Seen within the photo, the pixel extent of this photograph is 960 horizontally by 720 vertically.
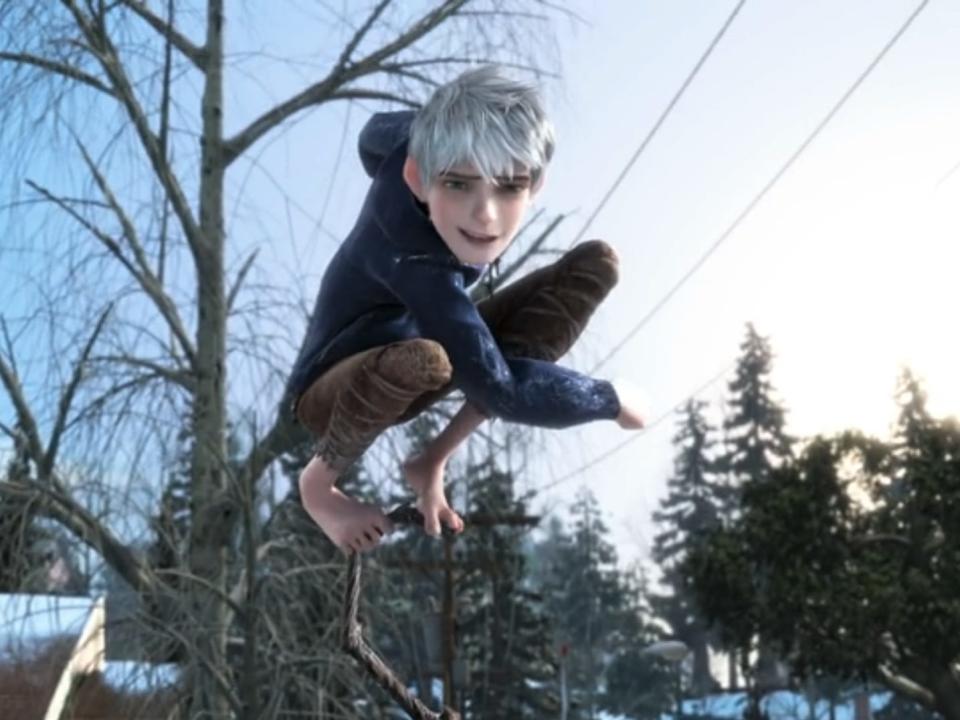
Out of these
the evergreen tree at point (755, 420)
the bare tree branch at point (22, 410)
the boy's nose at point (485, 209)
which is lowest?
the boy's nose at point (485, 209)

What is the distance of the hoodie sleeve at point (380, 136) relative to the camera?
106 centimetres

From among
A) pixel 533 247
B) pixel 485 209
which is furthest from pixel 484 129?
pixel 533 247

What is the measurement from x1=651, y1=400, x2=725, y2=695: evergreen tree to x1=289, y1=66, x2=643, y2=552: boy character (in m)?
24.4

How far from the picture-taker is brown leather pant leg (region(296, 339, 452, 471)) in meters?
0.93

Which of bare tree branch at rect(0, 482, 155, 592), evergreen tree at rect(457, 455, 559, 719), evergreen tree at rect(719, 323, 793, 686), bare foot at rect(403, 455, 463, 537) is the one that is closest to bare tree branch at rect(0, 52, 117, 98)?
bare tree branch at rect(0, 482, 155, 592)

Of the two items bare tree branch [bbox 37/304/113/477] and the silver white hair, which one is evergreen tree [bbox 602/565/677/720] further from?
the silver white hair

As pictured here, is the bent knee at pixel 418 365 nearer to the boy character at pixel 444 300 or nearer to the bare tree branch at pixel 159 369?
the boy character at pixel 444 300

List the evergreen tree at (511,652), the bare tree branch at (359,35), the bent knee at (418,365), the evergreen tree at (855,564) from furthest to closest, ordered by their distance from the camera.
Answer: the evergreen tree at (855,564), the evergreen tree at (511,652), the bare tree branch at (359,35), the bent knee at (418,365)

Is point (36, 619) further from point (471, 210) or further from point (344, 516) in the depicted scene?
point (471, 210)

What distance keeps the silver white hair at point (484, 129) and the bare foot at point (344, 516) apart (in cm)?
30

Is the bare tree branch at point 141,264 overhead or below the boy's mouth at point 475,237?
overhead

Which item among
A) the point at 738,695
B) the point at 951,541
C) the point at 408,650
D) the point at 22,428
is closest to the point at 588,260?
the point at 22,428

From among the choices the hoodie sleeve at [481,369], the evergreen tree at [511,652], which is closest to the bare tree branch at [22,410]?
the hoodie sleeve at [481,369]

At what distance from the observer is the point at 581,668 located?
2633 cm
